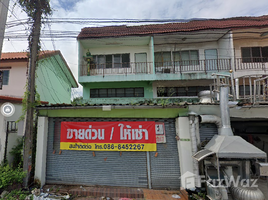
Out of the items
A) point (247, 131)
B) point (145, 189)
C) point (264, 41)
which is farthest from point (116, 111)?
point (264, 41)

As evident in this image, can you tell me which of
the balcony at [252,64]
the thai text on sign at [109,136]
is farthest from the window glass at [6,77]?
the balcony at [252,64]

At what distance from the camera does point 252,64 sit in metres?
10.6

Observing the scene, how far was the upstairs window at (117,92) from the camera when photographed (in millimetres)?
10845

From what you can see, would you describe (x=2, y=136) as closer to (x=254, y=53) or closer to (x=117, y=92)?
(x=117, y=92)

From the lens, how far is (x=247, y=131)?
28.2 ft

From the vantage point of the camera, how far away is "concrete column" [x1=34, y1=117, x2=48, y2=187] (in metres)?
5.68

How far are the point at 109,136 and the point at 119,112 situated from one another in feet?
3.52

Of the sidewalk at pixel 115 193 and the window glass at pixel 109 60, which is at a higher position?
the window glass at pixel 109 60

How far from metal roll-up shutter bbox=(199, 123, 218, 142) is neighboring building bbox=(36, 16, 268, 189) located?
1.5 inches

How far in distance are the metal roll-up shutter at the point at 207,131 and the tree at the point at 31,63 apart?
6.73 m

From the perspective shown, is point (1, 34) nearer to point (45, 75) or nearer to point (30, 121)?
point (30, 121)

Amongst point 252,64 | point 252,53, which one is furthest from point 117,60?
point 252,53

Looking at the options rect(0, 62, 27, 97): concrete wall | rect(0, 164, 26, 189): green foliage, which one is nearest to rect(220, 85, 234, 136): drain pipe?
rect(0, 164, 26, 189): green foliage

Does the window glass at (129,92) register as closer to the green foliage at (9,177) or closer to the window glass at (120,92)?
the window glass at (120,92)
